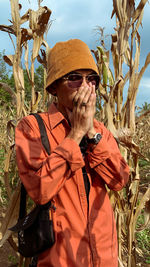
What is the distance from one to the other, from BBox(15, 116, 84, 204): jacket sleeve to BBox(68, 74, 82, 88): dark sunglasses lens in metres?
0.26

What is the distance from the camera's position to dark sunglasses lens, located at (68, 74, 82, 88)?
1017mm

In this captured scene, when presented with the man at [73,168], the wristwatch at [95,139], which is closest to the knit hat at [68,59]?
the man at [73,168]

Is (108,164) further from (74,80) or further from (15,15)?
(15,15)

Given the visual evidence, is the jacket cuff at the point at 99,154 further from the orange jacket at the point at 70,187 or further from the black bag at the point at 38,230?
the black bag at the point at 38,230

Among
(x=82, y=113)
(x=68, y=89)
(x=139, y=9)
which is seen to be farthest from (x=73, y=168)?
(x=139, y=9)

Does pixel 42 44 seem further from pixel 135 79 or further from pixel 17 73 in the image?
pixel 135 79

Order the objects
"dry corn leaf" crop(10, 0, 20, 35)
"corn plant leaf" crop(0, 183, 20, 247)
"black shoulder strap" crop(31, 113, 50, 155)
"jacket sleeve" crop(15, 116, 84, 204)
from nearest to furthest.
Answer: "jacket sleeve" crop(15, 116, 84, 204)
"black shoulder strap" crop(31, 113, 50, 155)
"corn plant leaf" crop(0, 183, 20, 247)
"dry corn leaf" crop(10, 0, 20, 35)

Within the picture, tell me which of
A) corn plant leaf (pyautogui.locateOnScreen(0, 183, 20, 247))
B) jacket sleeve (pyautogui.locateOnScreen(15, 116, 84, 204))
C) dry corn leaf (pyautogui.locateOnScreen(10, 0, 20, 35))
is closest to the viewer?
jacket sleeve (pyautogui.locateOnScreen(15, 116, 84, 204))

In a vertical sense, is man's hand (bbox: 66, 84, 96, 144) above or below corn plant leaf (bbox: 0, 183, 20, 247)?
above

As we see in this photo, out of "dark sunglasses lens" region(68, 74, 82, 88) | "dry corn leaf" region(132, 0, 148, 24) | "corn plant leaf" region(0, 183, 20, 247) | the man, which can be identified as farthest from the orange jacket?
"dry corn leaf" region(132, 0, 148, 24)

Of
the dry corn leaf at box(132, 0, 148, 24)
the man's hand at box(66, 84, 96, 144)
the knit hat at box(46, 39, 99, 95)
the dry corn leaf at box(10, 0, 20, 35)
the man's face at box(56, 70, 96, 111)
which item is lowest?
the man's hand at box(66, 84, 96, 144)

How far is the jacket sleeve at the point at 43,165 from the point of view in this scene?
2.75 ft

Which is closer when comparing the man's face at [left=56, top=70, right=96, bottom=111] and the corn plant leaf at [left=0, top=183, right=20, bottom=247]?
the man's face at [left=56, top=70, right=96, bottom=111]

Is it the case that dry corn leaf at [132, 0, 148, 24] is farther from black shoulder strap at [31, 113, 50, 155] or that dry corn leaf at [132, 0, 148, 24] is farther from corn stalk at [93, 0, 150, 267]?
black shoulder strap at [31, 113, 50, 155]
